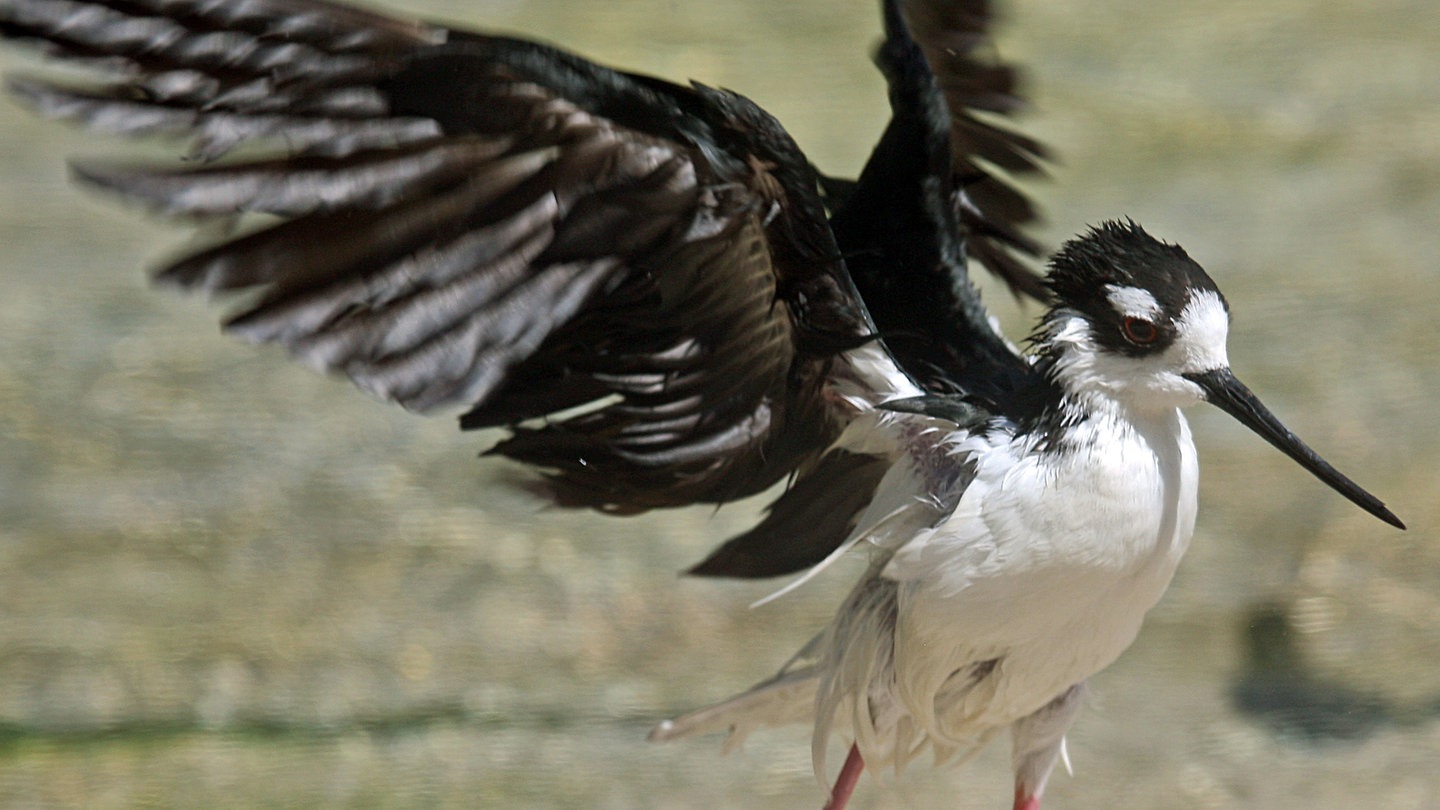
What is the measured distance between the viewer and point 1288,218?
15.4 ft

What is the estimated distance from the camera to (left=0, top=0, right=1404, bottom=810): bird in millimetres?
1931

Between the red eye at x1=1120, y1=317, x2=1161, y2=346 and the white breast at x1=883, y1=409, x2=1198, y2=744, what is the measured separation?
4.3 inches

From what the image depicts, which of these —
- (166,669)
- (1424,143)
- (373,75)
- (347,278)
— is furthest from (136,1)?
(1424,143)

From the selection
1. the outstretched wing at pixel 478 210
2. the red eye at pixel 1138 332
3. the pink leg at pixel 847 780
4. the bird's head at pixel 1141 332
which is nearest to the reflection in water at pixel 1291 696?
the pink leg at pixel 847 780

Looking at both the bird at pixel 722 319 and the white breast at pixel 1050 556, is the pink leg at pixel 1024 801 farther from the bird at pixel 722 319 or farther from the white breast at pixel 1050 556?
the white breast at pixel 1050 556

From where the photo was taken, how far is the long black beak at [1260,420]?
7.39 feet

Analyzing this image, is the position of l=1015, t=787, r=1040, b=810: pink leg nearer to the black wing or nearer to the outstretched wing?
the black wing

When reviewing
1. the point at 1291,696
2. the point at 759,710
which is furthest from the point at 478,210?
the point at 1291,696

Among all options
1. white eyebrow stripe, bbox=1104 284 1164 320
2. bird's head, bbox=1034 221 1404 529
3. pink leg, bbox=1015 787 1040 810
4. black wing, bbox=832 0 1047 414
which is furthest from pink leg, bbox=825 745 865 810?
white eyebrow stripe, bbox=1104 284 1164 320

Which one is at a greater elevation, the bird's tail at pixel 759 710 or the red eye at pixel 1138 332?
the red eye at pixel 1138 332

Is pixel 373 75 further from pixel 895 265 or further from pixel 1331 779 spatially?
pixel 1331 779

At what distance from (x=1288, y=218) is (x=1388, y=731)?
1.92 meters

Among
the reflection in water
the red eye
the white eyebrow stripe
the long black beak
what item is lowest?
the reflection in water

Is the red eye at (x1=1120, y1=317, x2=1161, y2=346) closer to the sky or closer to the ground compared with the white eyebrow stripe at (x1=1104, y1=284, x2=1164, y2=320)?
closer to the ground
